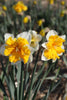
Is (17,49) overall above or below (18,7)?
below

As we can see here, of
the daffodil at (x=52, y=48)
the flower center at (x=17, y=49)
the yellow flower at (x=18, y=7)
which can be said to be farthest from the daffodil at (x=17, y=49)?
the yellow flower at (x=18, y=7)

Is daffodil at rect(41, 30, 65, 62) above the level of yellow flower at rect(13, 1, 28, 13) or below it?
below

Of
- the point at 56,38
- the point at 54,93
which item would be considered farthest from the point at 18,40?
the point at 54,93

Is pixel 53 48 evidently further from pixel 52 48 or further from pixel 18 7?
pixel 18 7

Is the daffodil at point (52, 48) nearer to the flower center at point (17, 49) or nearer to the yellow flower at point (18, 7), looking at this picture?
the flower center at point (17, 49)

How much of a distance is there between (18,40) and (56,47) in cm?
30

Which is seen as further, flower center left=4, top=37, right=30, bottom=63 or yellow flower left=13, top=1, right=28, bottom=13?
yellow flower left=13, top=1, right=28, bottom=13

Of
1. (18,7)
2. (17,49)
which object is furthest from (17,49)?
(18,7)

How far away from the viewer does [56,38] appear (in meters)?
1.04

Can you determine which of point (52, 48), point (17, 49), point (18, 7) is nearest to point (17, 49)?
point (17, 49)

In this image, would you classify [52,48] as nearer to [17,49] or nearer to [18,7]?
[17,49]

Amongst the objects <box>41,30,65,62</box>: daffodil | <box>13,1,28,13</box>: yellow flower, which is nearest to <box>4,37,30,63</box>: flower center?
<box>41,30,65,62</box>: daffodil

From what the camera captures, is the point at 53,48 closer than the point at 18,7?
Yes

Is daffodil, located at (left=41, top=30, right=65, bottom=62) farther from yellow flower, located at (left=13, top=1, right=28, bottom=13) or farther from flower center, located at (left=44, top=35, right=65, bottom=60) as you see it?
yellow flower, located at (left=13, top=1, right=28, bottom=13)
